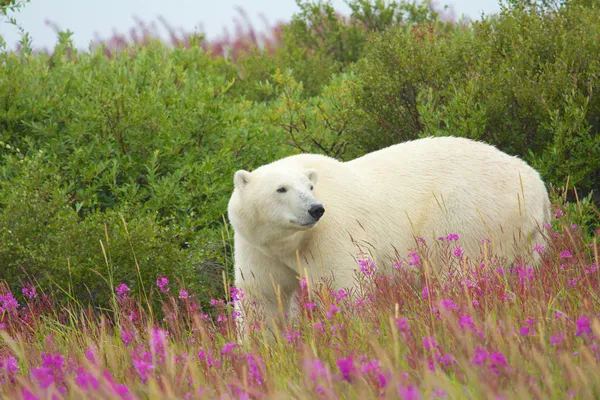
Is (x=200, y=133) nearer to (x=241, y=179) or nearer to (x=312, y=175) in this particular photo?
(x=241, y=179)

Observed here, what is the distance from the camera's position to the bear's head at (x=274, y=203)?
4676 mm

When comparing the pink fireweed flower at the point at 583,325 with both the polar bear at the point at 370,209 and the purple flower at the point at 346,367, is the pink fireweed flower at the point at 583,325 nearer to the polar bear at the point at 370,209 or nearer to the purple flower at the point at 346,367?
the purple flower at the point at 346,367

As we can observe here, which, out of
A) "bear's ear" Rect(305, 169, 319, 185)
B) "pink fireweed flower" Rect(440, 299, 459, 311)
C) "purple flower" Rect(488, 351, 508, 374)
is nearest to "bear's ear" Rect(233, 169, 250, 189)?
"bear's ear" Rect(305, 169, 319, 185)

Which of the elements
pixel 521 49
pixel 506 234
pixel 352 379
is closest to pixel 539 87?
pixel 521 49

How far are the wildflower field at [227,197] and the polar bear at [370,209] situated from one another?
0.15 metres

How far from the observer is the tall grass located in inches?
92.6

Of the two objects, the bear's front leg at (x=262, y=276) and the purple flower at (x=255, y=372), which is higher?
the purple flower at (x=255, y=372)

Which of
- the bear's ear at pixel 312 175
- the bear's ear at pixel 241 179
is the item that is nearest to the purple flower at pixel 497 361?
the bear's ear at pixel 312 175

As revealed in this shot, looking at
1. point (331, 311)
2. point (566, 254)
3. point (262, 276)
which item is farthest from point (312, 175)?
point (331, 311)

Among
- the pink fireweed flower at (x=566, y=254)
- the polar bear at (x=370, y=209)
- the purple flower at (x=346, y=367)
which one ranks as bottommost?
the pink fireweed flower at (x=566, y=254)

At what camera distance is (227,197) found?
23.2 ft

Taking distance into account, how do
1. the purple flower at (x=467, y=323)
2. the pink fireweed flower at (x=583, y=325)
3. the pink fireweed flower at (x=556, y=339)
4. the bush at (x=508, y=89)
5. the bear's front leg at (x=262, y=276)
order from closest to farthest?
the pink fireweed flower at (x=583, y=325)
the pink fireweed flower at (x=556, y=339)
the purple flower at (x=467, y=323)
the bear's front leg at (x=262, y=276)
the bush at (x=508, y=89)

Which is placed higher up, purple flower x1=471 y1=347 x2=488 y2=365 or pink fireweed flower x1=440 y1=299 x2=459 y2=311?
purple flower x1=471 y1=347 x2=488 y2=365

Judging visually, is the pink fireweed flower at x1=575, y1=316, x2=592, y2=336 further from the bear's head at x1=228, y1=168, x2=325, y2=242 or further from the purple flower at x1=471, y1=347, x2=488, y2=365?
the bear's head at x1=228, y1=168, x2=325, y2=242
